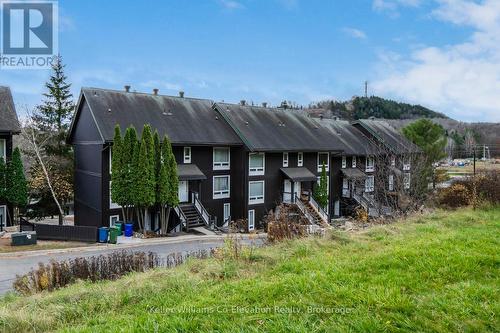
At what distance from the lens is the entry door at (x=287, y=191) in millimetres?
32562

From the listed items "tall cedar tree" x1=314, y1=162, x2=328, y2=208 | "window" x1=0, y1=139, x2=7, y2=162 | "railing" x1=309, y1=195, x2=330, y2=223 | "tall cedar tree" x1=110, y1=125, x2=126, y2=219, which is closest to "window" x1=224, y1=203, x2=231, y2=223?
"railing" x1=309, y1=195, x2=330, y2=223

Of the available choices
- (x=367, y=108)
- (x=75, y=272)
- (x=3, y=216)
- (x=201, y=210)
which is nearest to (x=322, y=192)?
(x=201, y=210)

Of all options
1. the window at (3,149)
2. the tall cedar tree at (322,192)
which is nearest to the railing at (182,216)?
the window at (3,149)

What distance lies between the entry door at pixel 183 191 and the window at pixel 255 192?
4764 mm

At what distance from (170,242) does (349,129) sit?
1101 inches

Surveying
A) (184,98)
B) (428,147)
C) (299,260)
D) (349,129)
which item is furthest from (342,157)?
(299,260)

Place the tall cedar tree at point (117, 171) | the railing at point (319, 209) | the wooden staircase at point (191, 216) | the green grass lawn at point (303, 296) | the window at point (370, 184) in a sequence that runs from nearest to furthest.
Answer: the green grass lawn at point (303, 296) → the tall cedar tree at point (117, 171) → the wooden staircase at point (191, 216) → the railing at point (319, 209) → the window at point (370, 184)

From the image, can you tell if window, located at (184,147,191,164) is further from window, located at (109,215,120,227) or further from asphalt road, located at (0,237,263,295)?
asphalt road, located at (0,237,263,295)

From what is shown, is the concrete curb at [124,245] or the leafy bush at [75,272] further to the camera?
the concrete curb at [124,245]

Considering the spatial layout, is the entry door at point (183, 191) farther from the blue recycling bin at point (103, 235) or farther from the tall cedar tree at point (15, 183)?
the tall cedar tree at point (15, 183)

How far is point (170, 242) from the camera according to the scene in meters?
22.2

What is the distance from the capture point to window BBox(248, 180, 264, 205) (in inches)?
1202

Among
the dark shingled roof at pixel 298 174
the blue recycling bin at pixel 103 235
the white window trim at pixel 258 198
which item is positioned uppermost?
the dark shingled roof at pixel 298 174

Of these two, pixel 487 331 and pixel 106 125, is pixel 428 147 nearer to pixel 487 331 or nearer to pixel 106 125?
pixel 106 125
